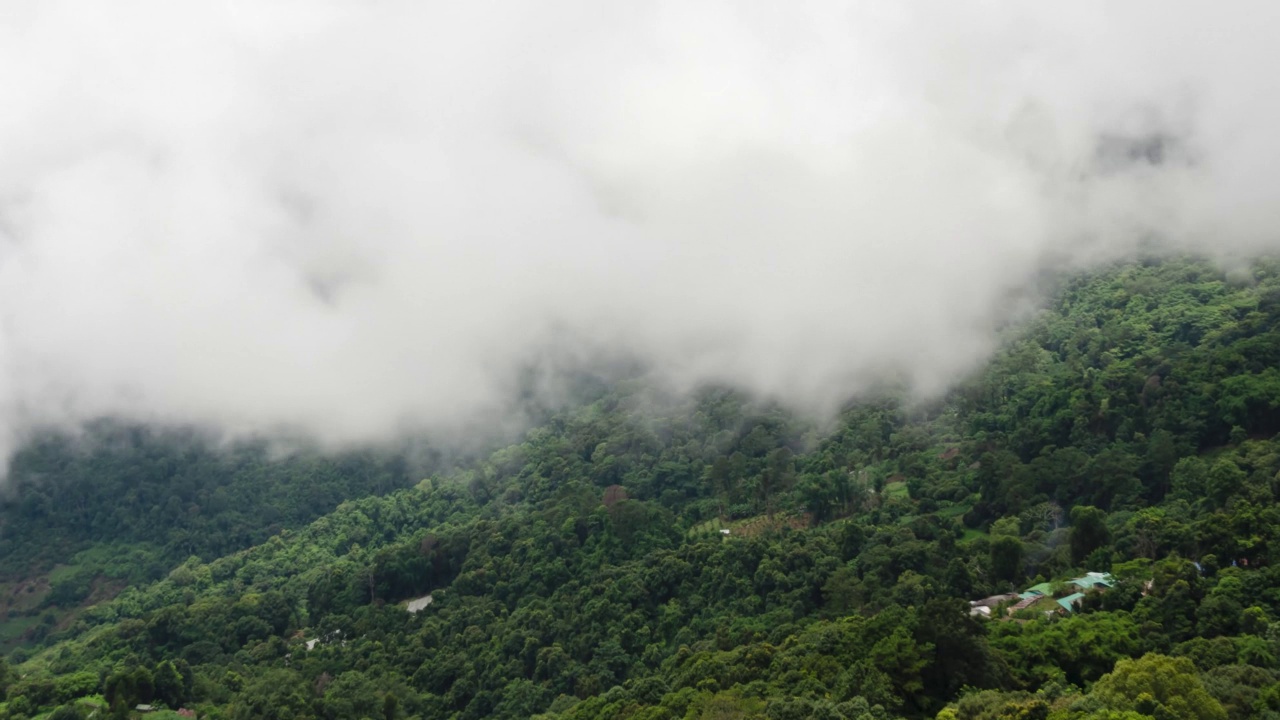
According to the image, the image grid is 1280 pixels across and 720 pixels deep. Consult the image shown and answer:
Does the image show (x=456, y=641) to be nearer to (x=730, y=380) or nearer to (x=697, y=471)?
(x=697, y=471)

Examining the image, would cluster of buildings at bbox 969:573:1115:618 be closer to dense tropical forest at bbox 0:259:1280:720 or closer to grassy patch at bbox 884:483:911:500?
dense tropical forest at bbox 0:259:1280:720

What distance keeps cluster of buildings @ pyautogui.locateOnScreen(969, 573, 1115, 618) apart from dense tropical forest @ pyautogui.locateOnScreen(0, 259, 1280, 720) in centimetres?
30

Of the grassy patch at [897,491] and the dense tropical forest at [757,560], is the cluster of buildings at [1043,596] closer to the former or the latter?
the dense tropical forest at [757,560]

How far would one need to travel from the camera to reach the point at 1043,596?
4300cm

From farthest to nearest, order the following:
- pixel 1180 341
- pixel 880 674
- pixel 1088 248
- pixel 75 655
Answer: pixel 1088 248 < pixel 1180 341 < pixel 75 655 < pixel 880 674

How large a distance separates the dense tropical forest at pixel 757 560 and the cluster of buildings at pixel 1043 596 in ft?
0.98

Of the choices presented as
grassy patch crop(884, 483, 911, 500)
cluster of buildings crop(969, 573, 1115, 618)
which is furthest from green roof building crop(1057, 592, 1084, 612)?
grassy patch crop(884, 483, 911, 500)

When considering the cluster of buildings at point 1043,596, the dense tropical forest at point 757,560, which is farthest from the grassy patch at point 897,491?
the cluster of buildings at point 1043,596

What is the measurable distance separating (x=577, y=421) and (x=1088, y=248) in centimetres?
4440

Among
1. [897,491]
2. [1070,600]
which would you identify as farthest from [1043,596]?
[897,491]

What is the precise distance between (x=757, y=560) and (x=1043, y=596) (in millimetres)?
14886

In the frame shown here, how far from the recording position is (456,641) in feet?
184

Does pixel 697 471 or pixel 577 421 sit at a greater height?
pixel 577 421

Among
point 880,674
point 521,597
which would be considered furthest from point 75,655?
point 880,674
